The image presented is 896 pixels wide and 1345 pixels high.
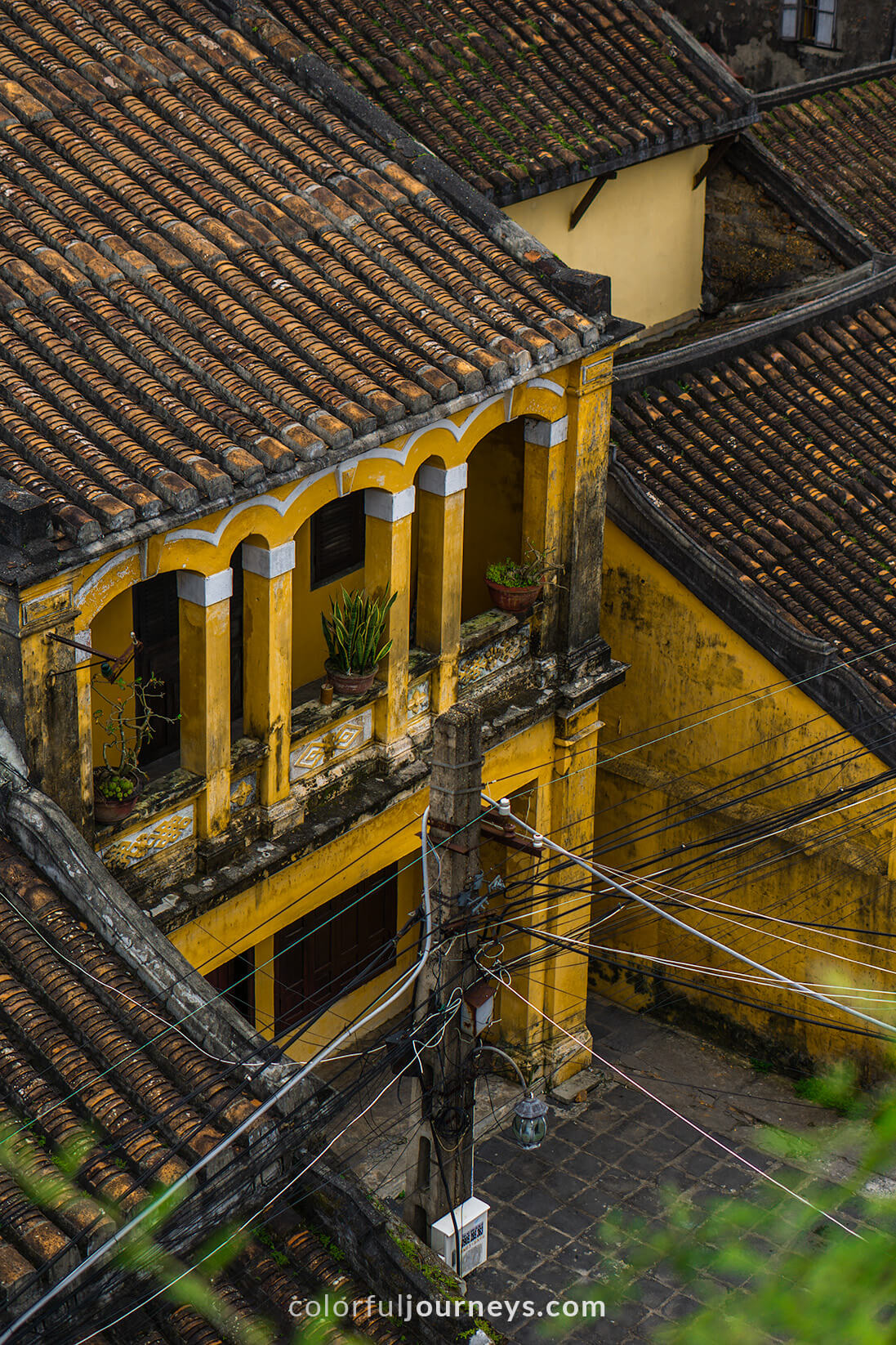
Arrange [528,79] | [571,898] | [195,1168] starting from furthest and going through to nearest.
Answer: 1. [528,79]
2. [571,898]
3. [195,1168]

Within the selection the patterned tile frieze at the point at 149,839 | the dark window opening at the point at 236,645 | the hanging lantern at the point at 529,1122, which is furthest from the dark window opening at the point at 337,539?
the hanging lantern at the point at 529,1122

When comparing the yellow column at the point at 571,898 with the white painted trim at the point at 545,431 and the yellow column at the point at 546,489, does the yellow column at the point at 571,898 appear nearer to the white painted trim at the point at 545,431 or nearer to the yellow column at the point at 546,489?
the yellow column at the point at 546,489

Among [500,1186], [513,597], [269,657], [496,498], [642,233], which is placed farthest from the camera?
[642,233]

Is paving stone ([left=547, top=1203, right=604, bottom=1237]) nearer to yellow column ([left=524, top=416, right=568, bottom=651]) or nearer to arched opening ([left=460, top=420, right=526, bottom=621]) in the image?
yellow column ([left=524, top=416, right=568, bottom=651])

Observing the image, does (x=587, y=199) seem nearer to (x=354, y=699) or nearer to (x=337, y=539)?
(x=337, y=539)

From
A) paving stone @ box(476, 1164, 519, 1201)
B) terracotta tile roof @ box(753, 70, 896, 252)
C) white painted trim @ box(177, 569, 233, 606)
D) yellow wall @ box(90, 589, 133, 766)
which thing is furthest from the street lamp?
terracotta tile roof @ box(753, 70, 896, 252)

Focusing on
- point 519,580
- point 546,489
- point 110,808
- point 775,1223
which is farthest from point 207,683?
point 775,1223
